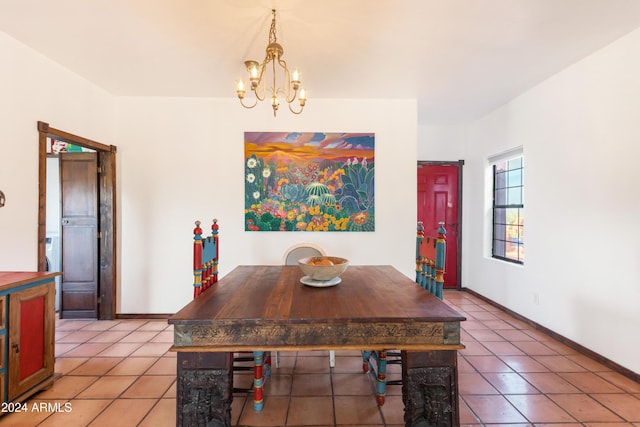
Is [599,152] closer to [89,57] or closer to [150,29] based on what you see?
[150,29]

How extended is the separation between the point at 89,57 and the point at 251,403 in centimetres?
312

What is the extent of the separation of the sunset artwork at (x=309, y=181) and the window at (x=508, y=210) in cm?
186

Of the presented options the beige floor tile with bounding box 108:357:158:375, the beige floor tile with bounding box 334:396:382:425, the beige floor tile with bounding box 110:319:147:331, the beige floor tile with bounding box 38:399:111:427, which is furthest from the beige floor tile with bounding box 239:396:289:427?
the beige floor tile with bounding box 110:319:147:331

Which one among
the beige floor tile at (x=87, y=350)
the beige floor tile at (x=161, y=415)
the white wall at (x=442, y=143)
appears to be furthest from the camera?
the white wall at (x=442, y=143)

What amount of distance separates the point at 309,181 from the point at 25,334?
2.62 m

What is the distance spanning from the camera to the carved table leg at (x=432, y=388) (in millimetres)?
1270

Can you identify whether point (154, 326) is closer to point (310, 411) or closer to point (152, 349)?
point (152, 349)

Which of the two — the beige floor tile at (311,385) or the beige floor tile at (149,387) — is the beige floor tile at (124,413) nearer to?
the beige floor tile at (149,387)

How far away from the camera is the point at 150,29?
2.17 metres

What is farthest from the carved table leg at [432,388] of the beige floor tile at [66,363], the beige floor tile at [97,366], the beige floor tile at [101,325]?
the beige floor tile at [101,325]

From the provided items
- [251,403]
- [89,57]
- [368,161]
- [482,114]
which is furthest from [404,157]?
[89,57]

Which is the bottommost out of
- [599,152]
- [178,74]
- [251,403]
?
[251,403]

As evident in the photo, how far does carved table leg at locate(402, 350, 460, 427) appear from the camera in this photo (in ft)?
4.17

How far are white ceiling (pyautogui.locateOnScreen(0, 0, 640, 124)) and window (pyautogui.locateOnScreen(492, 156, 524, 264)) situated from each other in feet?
3.46
